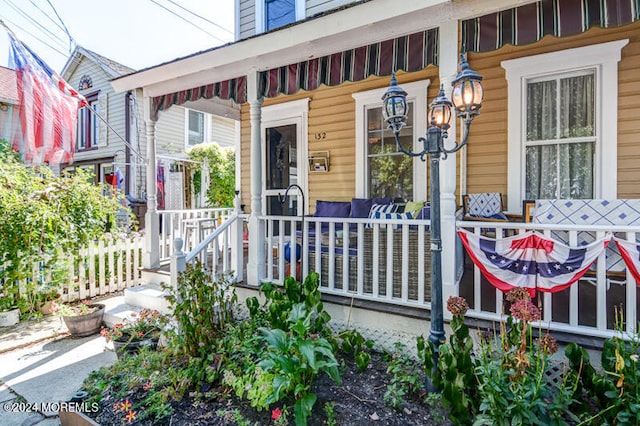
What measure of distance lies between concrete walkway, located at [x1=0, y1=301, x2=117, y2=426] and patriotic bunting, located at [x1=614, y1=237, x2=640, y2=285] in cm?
383

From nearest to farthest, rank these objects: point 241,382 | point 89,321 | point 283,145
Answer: point 241,382 → point 89,321 → point 283,145

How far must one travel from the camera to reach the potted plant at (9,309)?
4262 mm

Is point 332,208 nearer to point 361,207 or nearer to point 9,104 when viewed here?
point 361,207

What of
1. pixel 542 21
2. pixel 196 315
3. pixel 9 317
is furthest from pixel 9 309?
pixel 542 21

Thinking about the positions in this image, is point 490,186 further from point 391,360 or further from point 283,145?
point 283,145

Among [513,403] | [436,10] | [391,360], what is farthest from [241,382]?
[436,10]

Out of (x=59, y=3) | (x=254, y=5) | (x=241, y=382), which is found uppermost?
(x=59, y=3)

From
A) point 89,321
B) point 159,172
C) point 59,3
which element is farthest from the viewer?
point 159,172

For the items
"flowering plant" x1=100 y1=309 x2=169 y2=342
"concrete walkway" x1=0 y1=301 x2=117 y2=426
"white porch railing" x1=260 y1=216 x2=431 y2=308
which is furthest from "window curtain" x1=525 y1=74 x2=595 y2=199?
"concrete walkway" x1=0 y1=301 x2=117 y2=426

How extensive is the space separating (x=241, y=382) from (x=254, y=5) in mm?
6547

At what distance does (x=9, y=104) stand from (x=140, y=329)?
288 inches

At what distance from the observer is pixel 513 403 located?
73.8 inches

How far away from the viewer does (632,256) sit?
2.21m

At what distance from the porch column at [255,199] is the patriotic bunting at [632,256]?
124 inches
